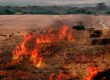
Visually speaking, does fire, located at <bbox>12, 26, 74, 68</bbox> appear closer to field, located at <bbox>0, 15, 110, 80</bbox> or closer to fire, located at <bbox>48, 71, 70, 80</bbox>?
field, located at <bbox>0, 15, 110, 80</bbox>

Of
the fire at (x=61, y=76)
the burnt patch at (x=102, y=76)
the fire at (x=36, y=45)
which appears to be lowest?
the fire at (x=36, y=45)

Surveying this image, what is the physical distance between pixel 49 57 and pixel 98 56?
14.6ft

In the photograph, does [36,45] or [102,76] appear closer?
[102,76]

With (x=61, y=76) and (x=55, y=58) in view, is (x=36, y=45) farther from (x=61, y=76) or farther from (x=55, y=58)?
(x=61, y=76)

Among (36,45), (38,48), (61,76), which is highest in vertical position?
(61,76)

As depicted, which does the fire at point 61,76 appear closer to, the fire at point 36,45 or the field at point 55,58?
→ the field at point 55,58

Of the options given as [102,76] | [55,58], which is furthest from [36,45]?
[102,76]

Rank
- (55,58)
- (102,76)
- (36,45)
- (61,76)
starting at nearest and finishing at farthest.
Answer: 1. (102,76)
2. (61,76)
3. (55,58)
4. (36,45)

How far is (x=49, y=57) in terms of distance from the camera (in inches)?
1315

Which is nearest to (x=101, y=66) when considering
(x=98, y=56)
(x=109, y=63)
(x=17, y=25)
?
(x=109, y=63)

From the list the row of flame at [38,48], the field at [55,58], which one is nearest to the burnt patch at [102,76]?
the field at [55,58]

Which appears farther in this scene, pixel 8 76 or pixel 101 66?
pixel 101 66

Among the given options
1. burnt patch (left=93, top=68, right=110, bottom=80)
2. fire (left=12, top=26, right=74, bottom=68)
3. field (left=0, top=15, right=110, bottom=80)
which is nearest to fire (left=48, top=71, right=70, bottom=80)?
field (left=0, top=15, right=110, bottom=80)

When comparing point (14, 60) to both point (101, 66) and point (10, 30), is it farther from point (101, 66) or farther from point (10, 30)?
point (10, 30)
